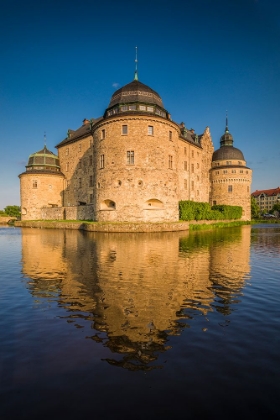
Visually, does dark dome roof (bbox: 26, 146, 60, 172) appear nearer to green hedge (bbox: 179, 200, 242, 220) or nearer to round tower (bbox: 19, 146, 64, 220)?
round tower (bbox: 19, 146, 64, 220)

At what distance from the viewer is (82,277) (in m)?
8.95

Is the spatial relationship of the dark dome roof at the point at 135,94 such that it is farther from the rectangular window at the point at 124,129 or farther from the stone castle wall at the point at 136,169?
the stone castle wall at the point at 136,169

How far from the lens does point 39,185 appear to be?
44344 millimetres

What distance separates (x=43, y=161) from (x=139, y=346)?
4632 centimetres

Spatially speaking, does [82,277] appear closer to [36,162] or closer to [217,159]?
[36,162]

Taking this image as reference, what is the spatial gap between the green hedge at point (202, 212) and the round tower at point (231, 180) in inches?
228

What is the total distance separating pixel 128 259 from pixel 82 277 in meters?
3.49

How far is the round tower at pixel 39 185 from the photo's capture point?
43875 millimetres

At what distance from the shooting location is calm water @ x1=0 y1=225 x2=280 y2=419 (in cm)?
315

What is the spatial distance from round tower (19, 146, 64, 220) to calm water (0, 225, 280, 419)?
123 feet

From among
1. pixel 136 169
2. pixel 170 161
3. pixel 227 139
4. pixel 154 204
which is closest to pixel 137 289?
pixel 136 169

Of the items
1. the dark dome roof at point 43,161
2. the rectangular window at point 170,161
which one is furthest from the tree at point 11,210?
the rectangular window at point 170,161

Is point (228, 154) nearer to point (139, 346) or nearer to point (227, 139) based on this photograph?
point (227, 139)

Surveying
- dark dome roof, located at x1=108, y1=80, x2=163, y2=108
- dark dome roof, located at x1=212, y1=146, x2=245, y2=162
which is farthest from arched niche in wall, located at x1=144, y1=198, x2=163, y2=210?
dark dome roof, located at x1=212, y1=146, x2=245, y2=162
